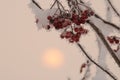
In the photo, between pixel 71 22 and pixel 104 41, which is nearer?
pixel 71 22

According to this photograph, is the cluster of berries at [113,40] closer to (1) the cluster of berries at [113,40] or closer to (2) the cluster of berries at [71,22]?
(1) the cluster of berries at [113,40]

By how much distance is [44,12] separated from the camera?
1.57 meters

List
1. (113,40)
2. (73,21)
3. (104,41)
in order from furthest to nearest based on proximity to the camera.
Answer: (113,40)
(104,41)
(73,21)

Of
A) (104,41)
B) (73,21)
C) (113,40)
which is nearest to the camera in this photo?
(73,21)

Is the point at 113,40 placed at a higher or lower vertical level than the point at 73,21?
lower

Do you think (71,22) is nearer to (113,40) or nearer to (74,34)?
(74,34)

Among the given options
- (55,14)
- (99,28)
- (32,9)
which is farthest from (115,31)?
(32,9)

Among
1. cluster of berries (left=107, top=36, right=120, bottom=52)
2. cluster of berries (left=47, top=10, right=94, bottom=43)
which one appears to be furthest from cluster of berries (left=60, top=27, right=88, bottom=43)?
cluster of berries (left=107, top=36, right=120, bottom=52)

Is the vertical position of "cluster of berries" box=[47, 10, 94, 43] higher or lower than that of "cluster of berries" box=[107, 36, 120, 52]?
higher

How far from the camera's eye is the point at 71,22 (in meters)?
1.52

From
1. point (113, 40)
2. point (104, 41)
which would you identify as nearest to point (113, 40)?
point (113, 40)

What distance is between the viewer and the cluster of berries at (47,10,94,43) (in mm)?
1496

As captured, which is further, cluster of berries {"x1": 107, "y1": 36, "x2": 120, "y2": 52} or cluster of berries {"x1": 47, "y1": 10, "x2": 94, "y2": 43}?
cluster of berries {"x1": 107, "y1": 36, "x2": 120, "y2": 52}

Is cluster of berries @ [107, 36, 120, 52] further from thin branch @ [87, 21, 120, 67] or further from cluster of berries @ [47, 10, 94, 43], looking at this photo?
cluster of berries @ [47, 10, 94, 43]
